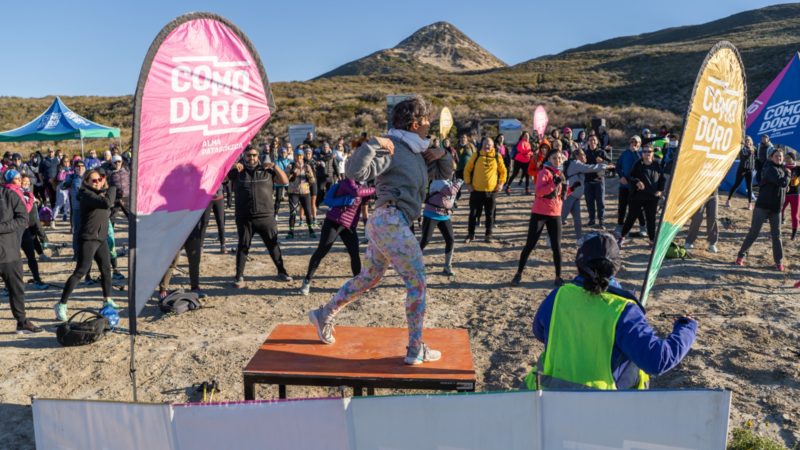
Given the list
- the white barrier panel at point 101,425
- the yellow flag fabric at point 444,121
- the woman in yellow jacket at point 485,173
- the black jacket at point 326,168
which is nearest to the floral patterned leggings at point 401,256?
the white barrier panel at point 101,425

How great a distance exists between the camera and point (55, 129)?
17.0 m

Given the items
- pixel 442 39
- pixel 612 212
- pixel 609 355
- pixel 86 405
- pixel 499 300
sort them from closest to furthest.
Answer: pixel 609 355, pixel 86 405, pixel 499 300, pixel 612 212, pixel 442 39

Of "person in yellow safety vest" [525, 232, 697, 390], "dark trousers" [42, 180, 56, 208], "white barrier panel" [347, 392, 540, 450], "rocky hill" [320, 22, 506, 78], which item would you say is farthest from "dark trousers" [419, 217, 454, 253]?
"rocky hill" [320, 22, 506, 78]

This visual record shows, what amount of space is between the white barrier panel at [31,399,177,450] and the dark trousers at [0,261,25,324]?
385 centimetres

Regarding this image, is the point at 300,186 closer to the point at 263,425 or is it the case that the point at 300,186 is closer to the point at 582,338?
the point at 263,425

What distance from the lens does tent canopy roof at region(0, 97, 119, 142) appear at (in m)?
16.6

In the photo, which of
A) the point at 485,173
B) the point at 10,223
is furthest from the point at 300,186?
the point at 10,223

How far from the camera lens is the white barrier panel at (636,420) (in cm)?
A: 241

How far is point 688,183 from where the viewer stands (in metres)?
3.64

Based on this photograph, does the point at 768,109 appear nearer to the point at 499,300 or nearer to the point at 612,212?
the point at 612,212

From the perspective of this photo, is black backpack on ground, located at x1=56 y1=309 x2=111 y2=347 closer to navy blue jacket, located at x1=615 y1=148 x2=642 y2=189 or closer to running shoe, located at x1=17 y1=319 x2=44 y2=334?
running shoe, located at x1=17 y1=319 x2=44 y2=334

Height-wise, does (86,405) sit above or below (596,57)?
below

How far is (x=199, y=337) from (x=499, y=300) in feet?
12.0

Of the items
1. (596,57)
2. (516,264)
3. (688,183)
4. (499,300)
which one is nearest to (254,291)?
(499,300)
